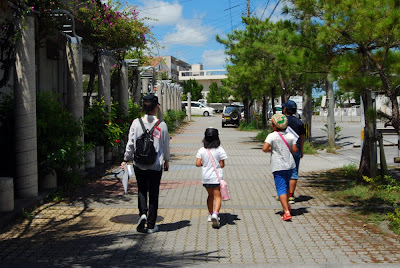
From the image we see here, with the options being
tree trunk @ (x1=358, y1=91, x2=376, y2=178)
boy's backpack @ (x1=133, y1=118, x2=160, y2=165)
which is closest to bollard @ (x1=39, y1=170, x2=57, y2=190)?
boy's backpack @ (x1=133, y1=118, x2=160, y2=165)

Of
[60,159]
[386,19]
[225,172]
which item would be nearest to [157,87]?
[225,172]

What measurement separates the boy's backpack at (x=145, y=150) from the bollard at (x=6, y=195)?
6.31ft

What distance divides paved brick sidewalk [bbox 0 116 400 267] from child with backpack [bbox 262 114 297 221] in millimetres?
356

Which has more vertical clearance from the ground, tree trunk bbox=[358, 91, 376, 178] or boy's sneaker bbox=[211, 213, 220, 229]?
tree trunk bbox=[358, 91, 376, 178]

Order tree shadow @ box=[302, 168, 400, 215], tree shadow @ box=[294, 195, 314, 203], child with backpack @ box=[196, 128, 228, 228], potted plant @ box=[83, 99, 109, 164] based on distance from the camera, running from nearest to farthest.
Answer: child with backpack @ box=[196, 128, 228, 228]
tree shadow @ box=[302, 168, 400, 215]
tree shadow @ box=[294, 195, 314, 203]
potted plant @ box=[83, 99, 109, 164]

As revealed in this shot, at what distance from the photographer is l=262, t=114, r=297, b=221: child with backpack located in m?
7.07

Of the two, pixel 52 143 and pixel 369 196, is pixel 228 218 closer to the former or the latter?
pixel 369 196

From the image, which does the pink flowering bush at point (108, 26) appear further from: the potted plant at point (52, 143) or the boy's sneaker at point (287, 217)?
the boy's sneaker at point (287, 217)

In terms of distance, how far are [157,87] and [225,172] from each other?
19420 mm

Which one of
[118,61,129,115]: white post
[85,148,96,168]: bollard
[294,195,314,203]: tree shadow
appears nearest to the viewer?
[294,195,314,203]: tree shadow

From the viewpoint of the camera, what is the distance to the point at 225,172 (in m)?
12.2

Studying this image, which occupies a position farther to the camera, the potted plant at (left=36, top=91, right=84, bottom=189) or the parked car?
the parked car

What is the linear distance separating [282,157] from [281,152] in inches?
3.0

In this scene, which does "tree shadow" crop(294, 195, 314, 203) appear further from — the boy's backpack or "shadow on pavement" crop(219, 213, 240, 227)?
the boy's backpack
